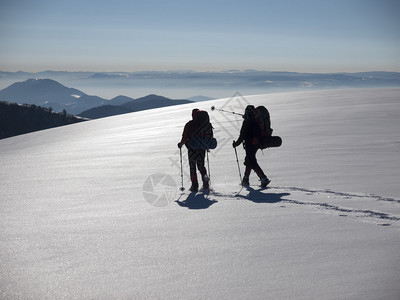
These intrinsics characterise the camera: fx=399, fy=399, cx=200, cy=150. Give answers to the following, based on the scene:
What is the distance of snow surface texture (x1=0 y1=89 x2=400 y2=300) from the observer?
3.96 m

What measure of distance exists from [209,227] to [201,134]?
3311 millimetres

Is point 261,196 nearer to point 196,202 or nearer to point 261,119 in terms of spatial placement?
point 196,202

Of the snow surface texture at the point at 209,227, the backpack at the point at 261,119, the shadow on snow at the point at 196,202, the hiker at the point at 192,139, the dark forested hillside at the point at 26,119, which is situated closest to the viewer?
the snow surface texture at the point at 209,227

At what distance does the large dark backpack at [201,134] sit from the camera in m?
8.61

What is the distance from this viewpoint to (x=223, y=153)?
41.1 ft

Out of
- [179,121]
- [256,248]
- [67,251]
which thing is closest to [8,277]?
[67,251]

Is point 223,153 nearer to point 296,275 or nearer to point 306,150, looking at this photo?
point 306,150

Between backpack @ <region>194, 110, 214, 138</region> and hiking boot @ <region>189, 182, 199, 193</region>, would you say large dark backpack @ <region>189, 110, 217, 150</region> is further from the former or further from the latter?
hiking boot @ <region>189, 182, 199, 193</region>

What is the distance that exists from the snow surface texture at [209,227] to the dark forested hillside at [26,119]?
164681mm

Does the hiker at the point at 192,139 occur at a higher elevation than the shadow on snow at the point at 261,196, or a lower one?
higher

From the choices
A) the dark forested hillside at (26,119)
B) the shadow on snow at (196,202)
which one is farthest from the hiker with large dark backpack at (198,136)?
the dark forested hillside at (26,119)

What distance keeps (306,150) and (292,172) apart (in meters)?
2.66

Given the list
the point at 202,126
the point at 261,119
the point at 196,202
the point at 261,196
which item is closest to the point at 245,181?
the point at 261,196

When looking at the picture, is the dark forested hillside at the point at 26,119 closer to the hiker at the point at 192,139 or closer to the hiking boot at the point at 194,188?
the hiker at the point at 192,139
